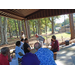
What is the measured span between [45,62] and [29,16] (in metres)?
5.83

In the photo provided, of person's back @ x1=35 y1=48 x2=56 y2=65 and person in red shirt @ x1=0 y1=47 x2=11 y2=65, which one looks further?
person's back @ x1=35 y1=48 x2=56 y2=65

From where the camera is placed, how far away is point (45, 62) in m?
2.34

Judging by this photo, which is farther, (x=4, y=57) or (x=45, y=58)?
(x=45, y=58)

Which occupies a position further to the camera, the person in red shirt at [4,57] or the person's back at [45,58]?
the person's back at [45,58]
